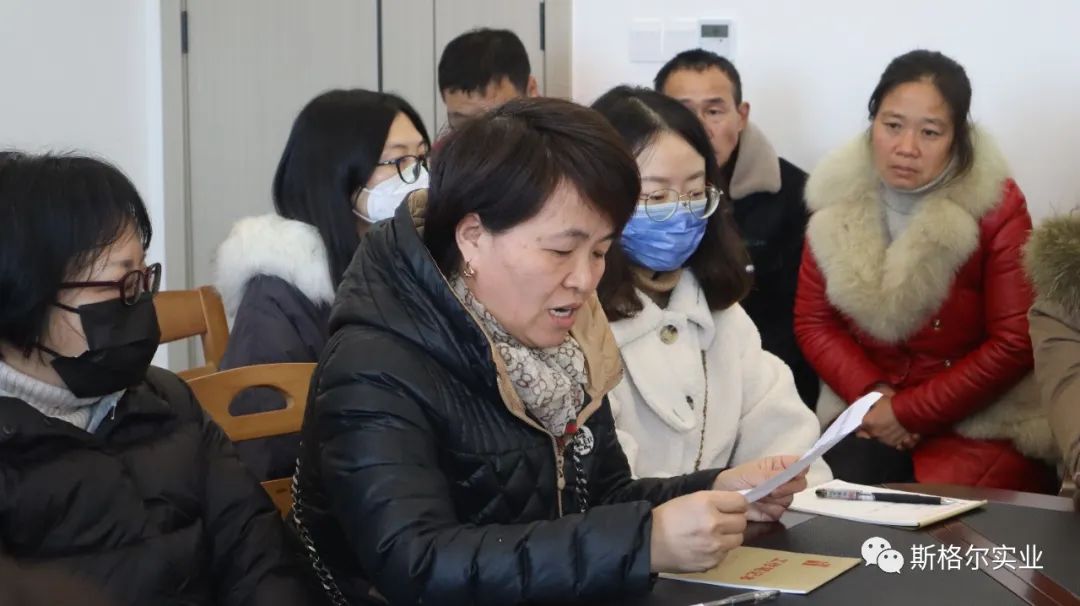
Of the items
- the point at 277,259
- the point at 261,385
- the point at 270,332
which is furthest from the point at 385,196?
the point at 261,385

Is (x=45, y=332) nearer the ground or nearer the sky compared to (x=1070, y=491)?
nearer the sky

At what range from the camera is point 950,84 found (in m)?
3.28

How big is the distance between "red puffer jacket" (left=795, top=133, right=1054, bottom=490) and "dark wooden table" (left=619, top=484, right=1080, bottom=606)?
1287 mm

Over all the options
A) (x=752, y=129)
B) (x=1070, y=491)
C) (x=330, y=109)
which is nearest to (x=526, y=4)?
(x=752, y=129)

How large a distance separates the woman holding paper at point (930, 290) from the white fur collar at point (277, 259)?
1.39 metres

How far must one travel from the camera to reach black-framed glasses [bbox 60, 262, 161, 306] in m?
1.66

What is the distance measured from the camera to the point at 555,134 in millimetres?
1610

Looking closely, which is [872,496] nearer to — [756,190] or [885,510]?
[885,510]

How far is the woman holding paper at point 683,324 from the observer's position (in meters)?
→ 2.28

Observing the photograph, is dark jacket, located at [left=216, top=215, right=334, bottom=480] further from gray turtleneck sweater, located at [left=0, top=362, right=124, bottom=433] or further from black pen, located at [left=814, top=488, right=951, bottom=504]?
black pen, located at [left=814, top=488, right=951, bottom=504]

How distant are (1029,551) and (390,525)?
2.59 feet

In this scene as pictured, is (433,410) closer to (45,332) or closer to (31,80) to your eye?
(45,332)

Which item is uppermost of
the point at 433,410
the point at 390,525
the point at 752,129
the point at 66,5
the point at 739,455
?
the point at 66,5

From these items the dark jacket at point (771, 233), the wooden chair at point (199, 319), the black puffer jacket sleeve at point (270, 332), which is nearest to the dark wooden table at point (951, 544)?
the black puffer jacket sleeve at point (270, 332)
